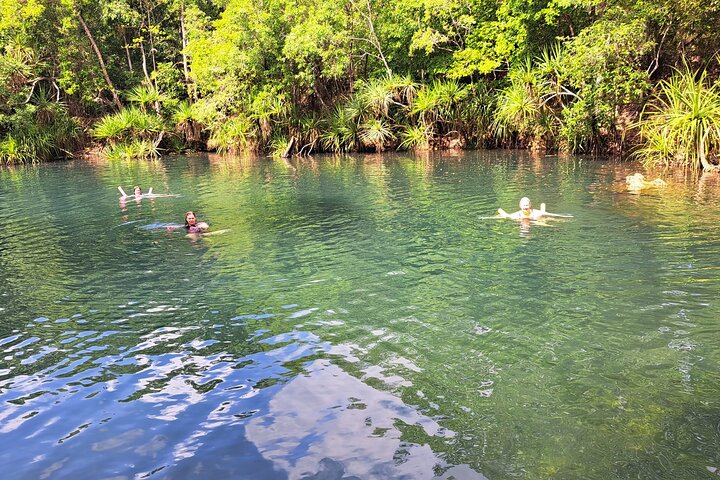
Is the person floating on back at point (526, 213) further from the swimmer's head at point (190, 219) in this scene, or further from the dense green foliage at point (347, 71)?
the dense green foliage at point (347, 71)

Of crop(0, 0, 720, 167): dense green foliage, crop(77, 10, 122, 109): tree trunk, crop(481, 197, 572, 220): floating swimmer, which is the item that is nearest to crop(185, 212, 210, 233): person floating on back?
crop(481, 197, 572, 220): floating swimmer

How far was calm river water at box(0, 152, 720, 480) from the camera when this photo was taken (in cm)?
497

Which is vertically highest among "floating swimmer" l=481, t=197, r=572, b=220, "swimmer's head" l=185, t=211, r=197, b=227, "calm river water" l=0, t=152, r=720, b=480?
"swimmer's head" l=185, t=211, r=197, b=227

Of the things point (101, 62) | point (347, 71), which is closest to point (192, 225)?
point (347, 71)

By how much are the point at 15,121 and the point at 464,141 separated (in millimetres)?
27853

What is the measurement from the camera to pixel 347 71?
1388 inches

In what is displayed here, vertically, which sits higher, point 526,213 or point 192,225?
point 192,225

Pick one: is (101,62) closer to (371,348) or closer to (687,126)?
(687,126)

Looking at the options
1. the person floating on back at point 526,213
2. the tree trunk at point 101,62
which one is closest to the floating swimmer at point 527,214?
the person floating on back at point 526,213

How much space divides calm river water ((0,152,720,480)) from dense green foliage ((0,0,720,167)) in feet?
37.6

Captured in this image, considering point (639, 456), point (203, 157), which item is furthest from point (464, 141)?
point (639, 456)

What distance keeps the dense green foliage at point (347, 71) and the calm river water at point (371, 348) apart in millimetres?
11463

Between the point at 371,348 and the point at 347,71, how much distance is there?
30632mm

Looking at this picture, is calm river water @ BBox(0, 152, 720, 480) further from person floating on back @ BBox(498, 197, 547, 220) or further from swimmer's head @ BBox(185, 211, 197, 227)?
swimmer's head @ BBox(185, 211, 197, 227)
